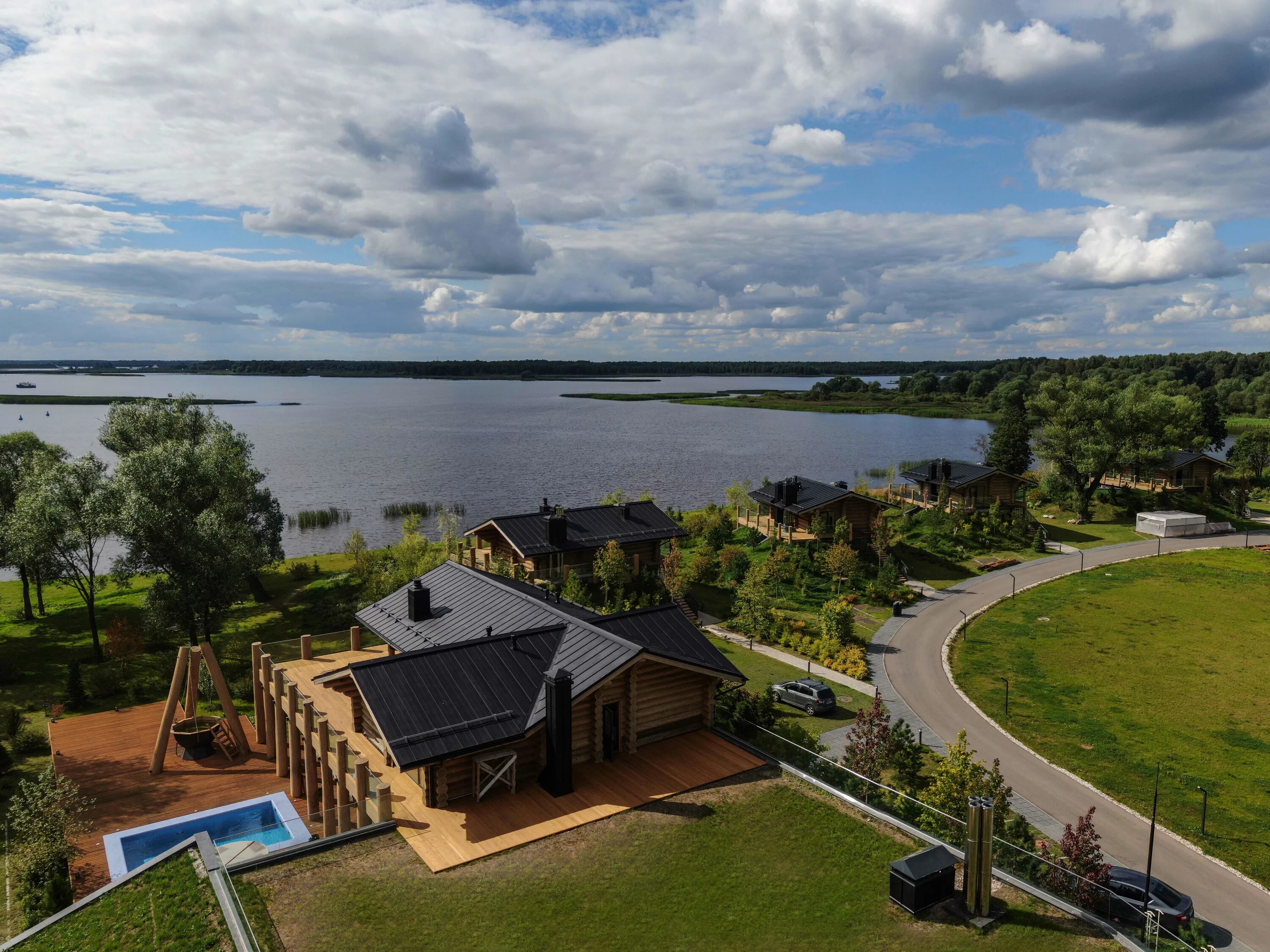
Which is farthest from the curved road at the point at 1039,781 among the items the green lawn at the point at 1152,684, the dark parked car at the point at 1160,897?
the dark parked car at the point at 1160,897

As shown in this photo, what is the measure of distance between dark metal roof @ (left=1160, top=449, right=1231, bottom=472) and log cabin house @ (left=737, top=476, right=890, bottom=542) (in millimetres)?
36079

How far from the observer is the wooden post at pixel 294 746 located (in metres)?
24.0

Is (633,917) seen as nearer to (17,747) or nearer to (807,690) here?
(807,690)

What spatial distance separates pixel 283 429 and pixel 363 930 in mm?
158037

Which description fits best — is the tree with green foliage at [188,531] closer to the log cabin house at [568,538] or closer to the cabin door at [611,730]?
the log cabin house at [568,538]

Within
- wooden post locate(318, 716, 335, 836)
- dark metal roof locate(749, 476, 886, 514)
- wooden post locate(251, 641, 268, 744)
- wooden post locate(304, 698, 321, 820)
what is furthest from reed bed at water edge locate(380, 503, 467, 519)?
wooden post locate(318, 716, 335, 836)

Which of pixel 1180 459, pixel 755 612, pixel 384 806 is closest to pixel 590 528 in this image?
pixel 755 612

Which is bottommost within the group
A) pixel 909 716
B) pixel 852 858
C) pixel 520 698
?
pixel 909 716

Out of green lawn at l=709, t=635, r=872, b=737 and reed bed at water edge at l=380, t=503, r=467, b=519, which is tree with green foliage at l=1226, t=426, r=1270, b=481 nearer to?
green lawn at l=709, t=635, r=872, b=737

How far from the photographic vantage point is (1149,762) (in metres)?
27.7

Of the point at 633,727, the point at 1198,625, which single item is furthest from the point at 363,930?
the point at 1198,625

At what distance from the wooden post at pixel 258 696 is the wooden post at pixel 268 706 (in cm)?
4

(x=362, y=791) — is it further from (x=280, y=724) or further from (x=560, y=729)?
(x=280, y=724)

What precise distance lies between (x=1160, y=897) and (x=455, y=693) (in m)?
18.6
